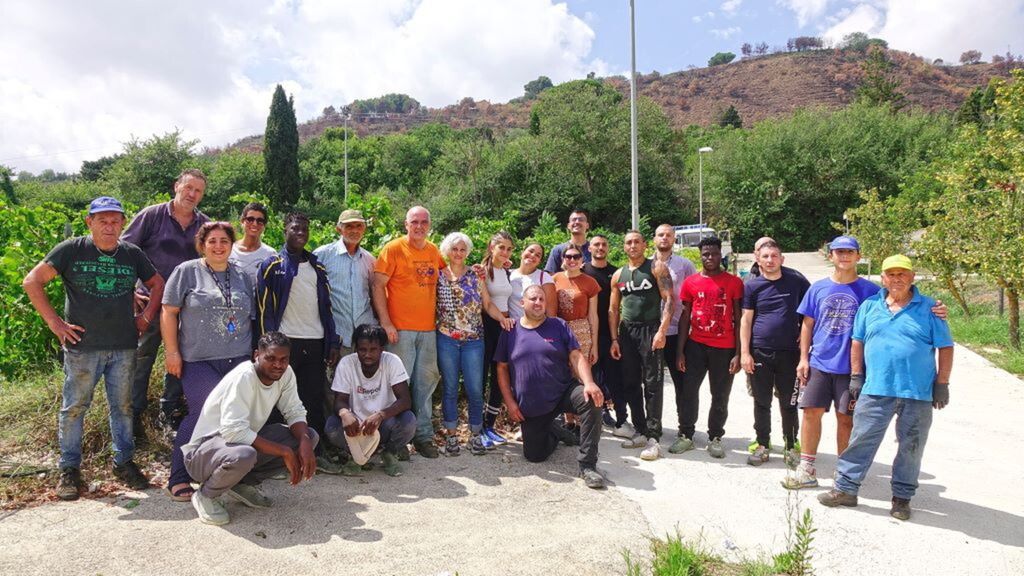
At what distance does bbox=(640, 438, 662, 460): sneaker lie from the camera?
5.16m

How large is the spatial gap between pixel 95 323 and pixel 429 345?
91.2 inches

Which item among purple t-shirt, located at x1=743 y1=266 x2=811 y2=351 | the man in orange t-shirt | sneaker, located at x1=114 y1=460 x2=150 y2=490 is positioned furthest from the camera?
the man in orange t-shirt

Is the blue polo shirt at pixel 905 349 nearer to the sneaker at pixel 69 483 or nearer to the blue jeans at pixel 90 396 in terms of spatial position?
the blue jeans at pixel 90 396

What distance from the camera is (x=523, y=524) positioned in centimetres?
397

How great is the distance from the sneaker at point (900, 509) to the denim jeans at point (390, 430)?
3.36 m

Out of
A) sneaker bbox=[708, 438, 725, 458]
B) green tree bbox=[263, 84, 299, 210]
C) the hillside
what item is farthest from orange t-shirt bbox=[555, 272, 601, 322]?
the hillside

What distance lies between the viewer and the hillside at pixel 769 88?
318 ft

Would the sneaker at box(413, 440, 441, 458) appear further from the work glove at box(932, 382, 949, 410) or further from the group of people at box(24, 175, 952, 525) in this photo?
the work glove at box(932, 382, 949, 410)

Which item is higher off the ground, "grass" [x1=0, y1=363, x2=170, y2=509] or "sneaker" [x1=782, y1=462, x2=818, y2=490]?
"grass" [x1=0, y1=363, x2=170, y2=509]

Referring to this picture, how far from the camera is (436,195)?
38.4 metres

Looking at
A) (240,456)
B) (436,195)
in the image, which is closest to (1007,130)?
(240,456)

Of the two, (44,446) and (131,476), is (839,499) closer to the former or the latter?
(131,476)

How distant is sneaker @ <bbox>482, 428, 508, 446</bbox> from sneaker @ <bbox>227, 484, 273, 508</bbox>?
198 centimetres

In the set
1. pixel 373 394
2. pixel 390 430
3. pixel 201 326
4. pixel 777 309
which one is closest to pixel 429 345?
pixel 373 394
